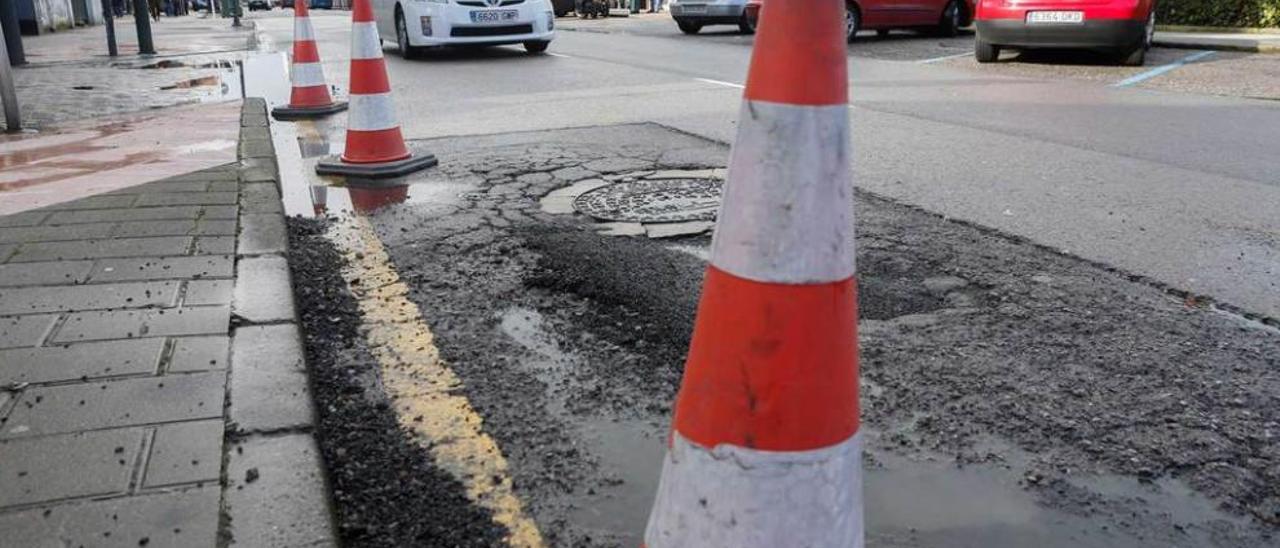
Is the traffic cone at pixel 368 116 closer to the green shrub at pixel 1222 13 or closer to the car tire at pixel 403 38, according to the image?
the car tire at pixel 403 38

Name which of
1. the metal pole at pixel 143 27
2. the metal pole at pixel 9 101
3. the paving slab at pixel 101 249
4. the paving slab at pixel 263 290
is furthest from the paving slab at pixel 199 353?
the metal pole at pixel 143 27

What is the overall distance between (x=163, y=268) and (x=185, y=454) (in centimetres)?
160

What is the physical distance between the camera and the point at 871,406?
272 cm

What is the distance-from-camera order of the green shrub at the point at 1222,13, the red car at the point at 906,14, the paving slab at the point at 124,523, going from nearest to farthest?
→ 1. the paving slab at the point at 124,523
2. the red car at the point at 906,14
3. the green shrub at the point at 1222,13

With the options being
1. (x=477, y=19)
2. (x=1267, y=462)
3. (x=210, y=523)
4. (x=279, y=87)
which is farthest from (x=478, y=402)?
(x=477, y=19)

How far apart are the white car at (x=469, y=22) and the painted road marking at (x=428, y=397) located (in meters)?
10.3

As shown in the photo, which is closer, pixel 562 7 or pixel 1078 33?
pixel 1078 33

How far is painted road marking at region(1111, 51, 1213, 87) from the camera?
1093cm

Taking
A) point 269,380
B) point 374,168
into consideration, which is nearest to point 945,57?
point 374,168

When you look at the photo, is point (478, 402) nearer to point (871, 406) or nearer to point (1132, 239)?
point (871, 406)

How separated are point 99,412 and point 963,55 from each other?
45.8 feet

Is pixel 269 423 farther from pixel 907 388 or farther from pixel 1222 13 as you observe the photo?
pixel 1222 13

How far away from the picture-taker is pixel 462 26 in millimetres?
13766

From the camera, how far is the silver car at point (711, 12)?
19188 millimetres
